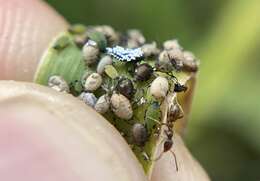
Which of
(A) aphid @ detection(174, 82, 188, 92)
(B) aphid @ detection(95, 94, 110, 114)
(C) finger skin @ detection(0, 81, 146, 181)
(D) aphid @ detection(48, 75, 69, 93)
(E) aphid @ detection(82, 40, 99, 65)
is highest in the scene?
(E) aphid @ detection(82, 40, 99, 65)

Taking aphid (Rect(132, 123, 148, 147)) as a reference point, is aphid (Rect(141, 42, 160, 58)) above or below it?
above

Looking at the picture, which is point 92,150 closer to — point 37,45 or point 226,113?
point 37,45

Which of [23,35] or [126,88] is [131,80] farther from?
Answer: [23,35]

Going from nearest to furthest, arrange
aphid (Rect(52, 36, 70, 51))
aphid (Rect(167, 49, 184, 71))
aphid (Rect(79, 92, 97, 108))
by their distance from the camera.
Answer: aphid (Rect(79, 92, 97, 108)), aphid (Rect(167, 49, 184, 71)), aphid (Rect(52, 36, 70, 51))

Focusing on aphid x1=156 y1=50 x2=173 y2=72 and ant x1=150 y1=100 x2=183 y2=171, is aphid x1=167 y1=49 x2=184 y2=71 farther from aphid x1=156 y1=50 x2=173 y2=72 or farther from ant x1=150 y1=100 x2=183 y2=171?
ant x1=150 y1=100 x2=183 y2=171

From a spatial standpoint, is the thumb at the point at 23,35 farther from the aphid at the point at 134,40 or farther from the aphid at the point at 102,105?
the aphid at the point at 102,105

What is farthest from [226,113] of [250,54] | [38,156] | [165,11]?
[38,156]

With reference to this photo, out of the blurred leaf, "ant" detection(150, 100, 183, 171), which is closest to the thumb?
"ant" detection(150, 100, 183, 171)
